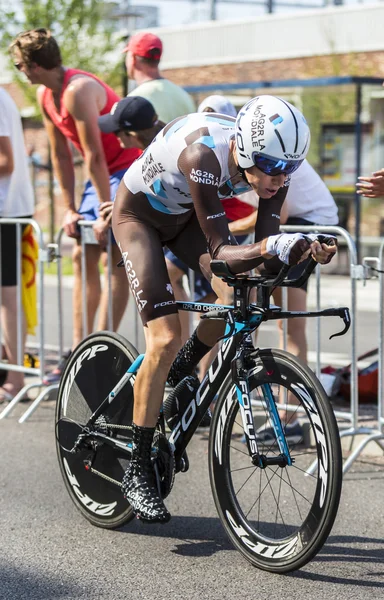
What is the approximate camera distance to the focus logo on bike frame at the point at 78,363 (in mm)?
4828

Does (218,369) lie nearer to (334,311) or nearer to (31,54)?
(334,311)

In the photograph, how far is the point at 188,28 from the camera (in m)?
30.9

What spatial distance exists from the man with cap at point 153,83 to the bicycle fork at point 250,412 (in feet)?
10.3

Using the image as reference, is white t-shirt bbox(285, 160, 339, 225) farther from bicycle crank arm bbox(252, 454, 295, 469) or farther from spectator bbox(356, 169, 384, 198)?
bicycle crank arm bbox(252, 454, 295, 469)

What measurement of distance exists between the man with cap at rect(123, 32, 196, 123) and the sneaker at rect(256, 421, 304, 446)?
2.51 meters

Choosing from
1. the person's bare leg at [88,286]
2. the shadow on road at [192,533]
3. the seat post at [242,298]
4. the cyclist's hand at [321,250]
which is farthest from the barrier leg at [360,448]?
the person's bare leg at [88,286]

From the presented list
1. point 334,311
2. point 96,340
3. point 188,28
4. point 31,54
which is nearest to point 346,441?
point 96,340

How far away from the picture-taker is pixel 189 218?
4.68m

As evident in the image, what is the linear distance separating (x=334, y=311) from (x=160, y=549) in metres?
1.36

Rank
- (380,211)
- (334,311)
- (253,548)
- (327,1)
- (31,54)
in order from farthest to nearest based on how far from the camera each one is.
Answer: (327,1) → (380,211) → (31,54) → (253,548) → (334,311)

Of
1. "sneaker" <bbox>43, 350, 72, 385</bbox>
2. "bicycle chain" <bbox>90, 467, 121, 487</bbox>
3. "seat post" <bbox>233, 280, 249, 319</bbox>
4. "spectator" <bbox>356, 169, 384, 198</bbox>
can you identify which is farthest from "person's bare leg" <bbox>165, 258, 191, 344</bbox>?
"seat post" <bbox>233, 280, 249, 319</bbox>

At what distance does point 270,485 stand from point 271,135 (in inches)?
66.5

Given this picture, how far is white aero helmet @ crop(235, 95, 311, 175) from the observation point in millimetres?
3816

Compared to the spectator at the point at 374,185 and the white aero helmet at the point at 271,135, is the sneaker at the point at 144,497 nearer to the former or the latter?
the white aero helmet at the point at 271,135
